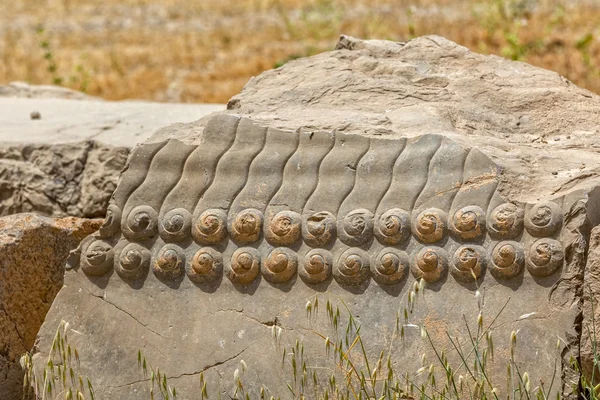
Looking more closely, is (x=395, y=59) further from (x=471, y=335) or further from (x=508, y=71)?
(x=471, y=335)

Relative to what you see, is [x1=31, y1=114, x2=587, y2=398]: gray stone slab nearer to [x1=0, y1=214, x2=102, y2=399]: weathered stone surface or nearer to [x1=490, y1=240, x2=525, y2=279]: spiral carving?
[x1=490, y1=240, x2=525, y2=279]: spiral carving

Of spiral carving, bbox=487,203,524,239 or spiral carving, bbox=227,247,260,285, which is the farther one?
spiral carving, bbox=227,247,260,285

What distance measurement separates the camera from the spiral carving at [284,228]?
305cm

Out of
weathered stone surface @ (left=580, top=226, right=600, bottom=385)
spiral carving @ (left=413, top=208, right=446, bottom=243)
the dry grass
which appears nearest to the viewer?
weathered stone surface @ (left=580, top=226, right=600, bottom=385)

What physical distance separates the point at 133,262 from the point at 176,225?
0.19m

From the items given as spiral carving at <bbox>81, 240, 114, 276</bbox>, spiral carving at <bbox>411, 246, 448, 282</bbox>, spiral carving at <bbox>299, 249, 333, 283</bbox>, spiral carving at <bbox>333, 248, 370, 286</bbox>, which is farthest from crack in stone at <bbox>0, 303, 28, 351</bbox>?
spiral carving at <bbox>411, 246, 448, 282</bbox>

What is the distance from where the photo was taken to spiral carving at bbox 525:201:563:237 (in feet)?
9.40

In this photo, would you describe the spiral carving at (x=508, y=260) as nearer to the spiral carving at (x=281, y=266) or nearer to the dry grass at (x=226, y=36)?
the spiral carving at (x=281, y=266)

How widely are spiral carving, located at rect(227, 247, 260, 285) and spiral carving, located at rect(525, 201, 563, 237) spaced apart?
0.91m

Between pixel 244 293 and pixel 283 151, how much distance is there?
514mm

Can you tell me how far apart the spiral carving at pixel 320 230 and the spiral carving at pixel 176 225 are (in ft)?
1.36

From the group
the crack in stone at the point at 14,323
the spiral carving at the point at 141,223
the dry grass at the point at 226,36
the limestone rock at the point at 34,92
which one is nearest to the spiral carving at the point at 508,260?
the spiral carving at the point at 141,223

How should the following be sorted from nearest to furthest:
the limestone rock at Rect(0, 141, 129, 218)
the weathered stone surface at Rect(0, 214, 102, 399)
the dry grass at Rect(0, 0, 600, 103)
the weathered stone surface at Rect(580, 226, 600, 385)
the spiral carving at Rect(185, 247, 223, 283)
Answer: the weathered stone surface at Rect(580, 226, 600, 385), the spiral carving at Rect(185, 247, 223, 283), the weathered stone surface at Rect(0, 214, 102, 399), the limestone rock at Rect(0, 141, 129, 218), the dry grass at Rect(0, 0, 600, 103)

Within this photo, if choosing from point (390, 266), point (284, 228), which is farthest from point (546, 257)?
point (284, 228)
